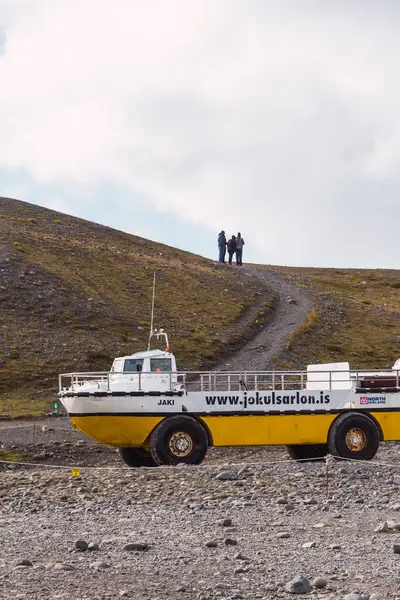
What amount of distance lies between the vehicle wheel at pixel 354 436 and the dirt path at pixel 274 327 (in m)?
18.5

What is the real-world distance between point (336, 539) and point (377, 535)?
0.65 metres

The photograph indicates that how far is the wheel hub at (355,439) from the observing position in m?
20.5

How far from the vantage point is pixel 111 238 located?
6981 cm

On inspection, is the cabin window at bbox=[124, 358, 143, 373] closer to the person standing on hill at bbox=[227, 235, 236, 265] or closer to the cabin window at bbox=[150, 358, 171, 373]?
the cabin window at bbox=[150, 358, 171, 373]

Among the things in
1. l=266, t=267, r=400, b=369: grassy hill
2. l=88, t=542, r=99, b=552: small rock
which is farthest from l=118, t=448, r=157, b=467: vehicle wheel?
l=266, t=267, r=400, b=369: grassy hill

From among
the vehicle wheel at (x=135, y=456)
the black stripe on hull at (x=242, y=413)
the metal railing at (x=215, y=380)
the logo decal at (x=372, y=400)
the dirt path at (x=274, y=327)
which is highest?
the dirt path at (x=274, y=327)

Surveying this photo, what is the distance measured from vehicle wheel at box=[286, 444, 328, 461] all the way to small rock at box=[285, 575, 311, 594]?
41.7 ft

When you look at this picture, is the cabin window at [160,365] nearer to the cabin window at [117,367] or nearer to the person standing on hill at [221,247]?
the cabin window at [117,367]

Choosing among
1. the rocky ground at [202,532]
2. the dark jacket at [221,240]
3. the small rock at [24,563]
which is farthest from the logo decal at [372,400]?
the dark jacket at [221,240]

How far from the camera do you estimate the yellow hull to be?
19531mm

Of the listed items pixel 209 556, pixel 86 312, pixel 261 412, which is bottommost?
pixel 209 556

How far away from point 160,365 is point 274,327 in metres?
28.3

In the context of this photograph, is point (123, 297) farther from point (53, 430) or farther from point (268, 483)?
point (268, 483)

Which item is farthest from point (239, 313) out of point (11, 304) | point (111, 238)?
point (111, 238)
